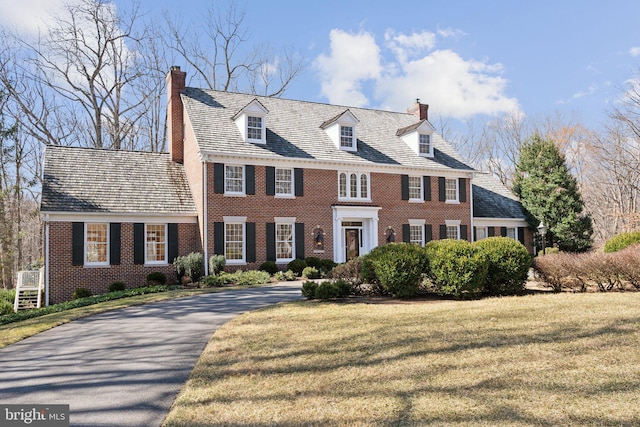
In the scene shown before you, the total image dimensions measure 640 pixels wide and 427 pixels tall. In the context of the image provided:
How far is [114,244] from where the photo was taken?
66.6ft

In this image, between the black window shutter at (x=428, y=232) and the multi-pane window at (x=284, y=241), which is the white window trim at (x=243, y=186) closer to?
the multi-pane window at (x=284, y=241)

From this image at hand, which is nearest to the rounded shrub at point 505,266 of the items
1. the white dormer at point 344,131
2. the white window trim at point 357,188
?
the white window trim at point 357,188

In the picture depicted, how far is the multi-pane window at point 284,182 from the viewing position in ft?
76.4

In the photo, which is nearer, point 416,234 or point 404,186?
point 404,186

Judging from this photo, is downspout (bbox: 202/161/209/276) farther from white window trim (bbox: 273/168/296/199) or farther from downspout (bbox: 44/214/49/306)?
downspout (bbox: 44/214/49/306)

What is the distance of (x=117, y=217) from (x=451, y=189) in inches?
685

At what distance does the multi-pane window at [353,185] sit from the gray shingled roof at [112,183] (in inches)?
290

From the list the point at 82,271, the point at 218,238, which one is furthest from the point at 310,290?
the point at 82,271

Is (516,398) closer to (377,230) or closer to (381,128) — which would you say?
(377,230)

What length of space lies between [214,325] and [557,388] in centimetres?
679

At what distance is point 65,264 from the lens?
63.8 feet

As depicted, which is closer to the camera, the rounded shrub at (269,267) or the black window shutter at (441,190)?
the rounded shrub at (269,267)

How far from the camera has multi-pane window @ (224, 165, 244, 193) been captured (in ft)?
72.3

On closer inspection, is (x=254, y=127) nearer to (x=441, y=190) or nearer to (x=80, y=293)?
(x=80, y=293)
